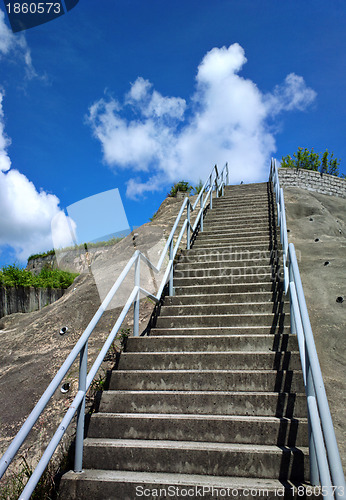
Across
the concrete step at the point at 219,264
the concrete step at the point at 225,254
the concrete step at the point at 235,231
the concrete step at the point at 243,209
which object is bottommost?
the concrete step at the point at 219,264

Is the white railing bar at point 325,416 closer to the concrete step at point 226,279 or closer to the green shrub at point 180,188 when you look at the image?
the concrete step at point 226,279

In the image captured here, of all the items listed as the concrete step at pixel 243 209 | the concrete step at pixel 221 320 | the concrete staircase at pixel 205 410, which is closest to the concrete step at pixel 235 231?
the concrete step at pixel 243 209

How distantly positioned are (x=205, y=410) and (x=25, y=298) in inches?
309

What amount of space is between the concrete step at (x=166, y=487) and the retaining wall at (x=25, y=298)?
7346mm

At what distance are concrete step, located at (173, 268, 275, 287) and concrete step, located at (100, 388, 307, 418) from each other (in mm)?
2318

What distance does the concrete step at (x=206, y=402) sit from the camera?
288 cm

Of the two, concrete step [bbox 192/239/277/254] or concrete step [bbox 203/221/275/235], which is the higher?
concrete step [bbox 203/221/275/235]

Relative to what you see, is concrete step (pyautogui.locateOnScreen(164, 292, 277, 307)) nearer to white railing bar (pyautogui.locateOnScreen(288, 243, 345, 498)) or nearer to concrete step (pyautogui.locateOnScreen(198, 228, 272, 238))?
white railing bar (pyautogui.locateOnScreen(288, 243, 345, 498))

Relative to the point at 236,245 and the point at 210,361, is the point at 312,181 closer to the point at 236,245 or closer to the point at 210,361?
the point at 236,245

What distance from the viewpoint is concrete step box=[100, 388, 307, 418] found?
2885mm

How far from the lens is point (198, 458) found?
8.48ft

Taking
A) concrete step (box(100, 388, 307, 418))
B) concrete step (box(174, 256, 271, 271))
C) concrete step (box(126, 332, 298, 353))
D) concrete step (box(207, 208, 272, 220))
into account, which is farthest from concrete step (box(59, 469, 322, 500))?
concrete step (box(207, 208, 272, 220))

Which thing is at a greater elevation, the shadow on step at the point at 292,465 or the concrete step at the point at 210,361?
the concrete step at the point at 210,361

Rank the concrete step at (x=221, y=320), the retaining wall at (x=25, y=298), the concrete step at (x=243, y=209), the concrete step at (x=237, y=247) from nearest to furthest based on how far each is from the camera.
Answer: the concrete step at (x=221, y=320), the concrete step at (x=237, y=247), the concrete step at (x=243, y=209), the retaining wall at (x=25, y=298)
